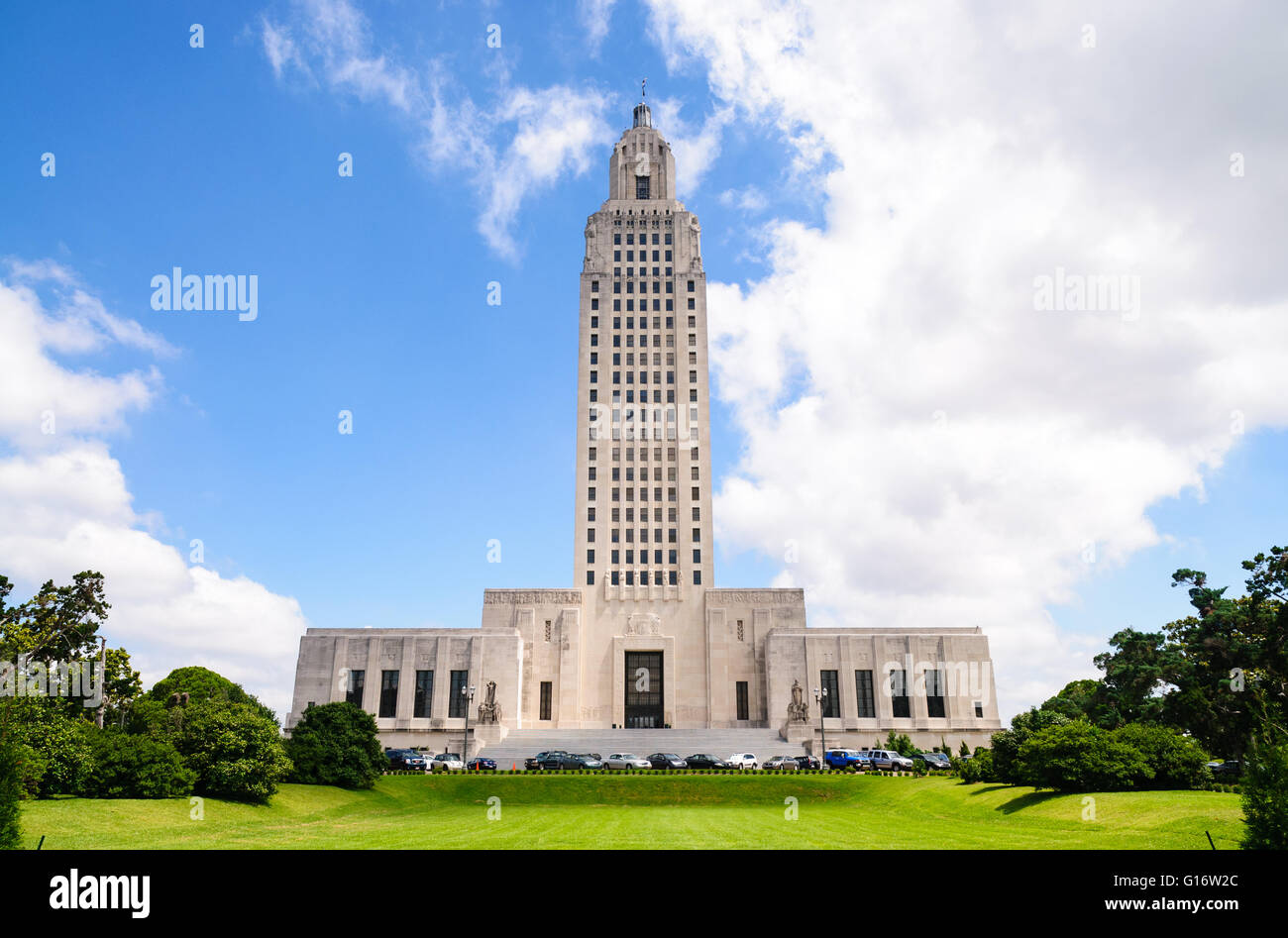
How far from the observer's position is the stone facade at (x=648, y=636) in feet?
235

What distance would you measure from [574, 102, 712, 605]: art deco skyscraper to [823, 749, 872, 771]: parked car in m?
26.6

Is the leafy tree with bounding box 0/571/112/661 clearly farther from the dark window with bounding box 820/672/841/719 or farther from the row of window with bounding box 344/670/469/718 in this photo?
the dark window with bounding box 820/672/841/719

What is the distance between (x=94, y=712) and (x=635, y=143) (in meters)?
74.9

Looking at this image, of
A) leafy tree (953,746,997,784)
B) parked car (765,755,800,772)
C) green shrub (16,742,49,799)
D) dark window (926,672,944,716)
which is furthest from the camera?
dark window (926,672,944,716)

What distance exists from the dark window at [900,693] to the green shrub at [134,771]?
187 feet

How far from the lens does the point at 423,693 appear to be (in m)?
71.9

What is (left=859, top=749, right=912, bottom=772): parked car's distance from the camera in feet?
168

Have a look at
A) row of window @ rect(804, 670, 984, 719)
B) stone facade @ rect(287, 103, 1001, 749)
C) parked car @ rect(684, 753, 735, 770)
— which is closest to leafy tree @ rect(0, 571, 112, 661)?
stone facade @ rect(287, 103, 1001, 749)

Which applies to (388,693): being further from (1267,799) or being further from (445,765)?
(1267,799)

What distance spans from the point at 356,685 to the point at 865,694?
146ft

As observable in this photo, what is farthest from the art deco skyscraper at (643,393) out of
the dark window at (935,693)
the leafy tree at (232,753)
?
the leafy tree at (232,753)

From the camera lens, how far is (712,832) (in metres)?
23.2

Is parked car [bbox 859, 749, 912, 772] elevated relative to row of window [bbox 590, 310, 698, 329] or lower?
lower
